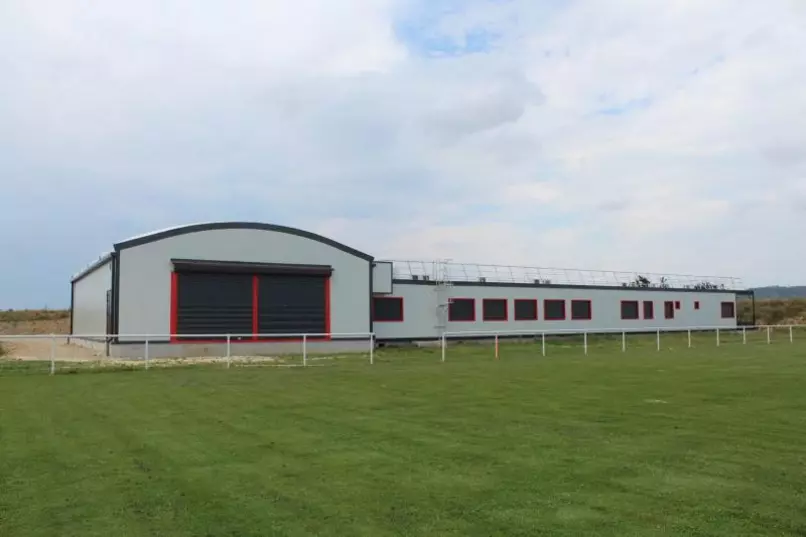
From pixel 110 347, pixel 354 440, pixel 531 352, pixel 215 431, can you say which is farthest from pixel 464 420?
pixel 110 347

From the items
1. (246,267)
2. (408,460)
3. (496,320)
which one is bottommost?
(408,460)

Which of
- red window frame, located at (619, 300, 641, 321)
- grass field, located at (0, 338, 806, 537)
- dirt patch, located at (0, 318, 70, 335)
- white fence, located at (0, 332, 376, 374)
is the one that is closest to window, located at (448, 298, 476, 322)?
white fence, located at (0, 332, 376, 374)

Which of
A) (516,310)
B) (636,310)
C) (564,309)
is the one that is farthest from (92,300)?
(636,310)

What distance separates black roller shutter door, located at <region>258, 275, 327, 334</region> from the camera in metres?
30.9

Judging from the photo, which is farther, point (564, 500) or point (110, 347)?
point (110, 347)

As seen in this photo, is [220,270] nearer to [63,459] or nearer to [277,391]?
[277,391]

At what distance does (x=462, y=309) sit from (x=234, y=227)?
13994 millimetres

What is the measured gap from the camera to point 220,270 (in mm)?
29812

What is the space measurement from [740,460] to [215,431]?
646 cm

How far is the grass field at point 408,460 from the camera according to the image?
18.2 feet

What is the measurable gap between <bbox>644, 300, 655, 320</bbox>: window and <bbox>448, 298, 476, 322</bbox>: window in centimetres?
1433

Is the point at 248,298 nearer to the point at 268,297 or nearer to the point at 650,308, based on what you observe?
the point at 268,297

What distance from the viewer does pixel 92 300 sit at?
35688mm

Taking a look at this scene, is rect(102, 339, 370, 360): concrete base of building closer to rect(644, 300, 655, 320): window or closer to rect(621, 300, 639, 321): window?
rect(621, 300, 639, 321): window
